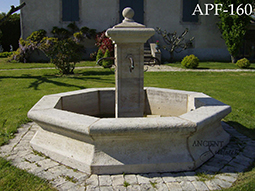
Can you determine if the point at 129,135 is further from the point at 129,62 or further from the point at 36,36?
the point at 36,36

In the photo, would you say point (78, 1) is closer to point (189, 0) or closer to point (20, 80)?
point (189, 0)

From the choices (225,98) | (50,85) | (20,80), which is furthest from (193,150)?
(20,80)

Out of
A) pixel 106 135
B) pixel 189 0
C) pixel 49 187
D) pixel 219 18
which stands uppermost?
pixel 189 0

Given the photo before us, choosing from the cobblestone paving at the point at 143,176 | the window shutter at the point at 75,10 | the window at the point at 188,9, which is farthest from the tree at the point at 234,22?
the cobblestone paving at the point at 143,176

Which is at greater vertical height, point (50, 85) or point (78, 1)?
point (78, 1)

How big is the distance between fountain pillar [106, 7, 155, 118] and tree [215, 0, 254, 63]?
13845mm

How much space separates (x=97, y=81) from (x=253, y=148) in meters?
6.56

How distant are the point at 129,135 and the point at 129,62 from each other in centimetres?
145

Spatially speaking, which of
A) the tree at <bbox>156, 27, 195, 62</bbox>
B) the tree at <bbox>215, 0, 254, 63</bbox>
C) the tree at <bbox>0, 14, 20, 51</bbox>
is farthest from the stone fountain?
the tree at <bbox>0, 14, 20, 51</bbox>

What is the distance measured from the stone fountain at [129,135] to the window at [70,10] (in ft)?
46.2

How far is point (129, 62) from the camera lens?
12.9ft

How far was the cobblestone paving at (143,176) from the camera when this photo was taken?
2.72 m

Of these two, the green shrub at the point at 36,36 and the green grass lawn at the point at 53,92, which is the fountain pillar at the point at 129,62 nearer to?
the green grass lawn at the point at 53,92

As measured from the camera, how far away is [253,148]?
3.68 meters
